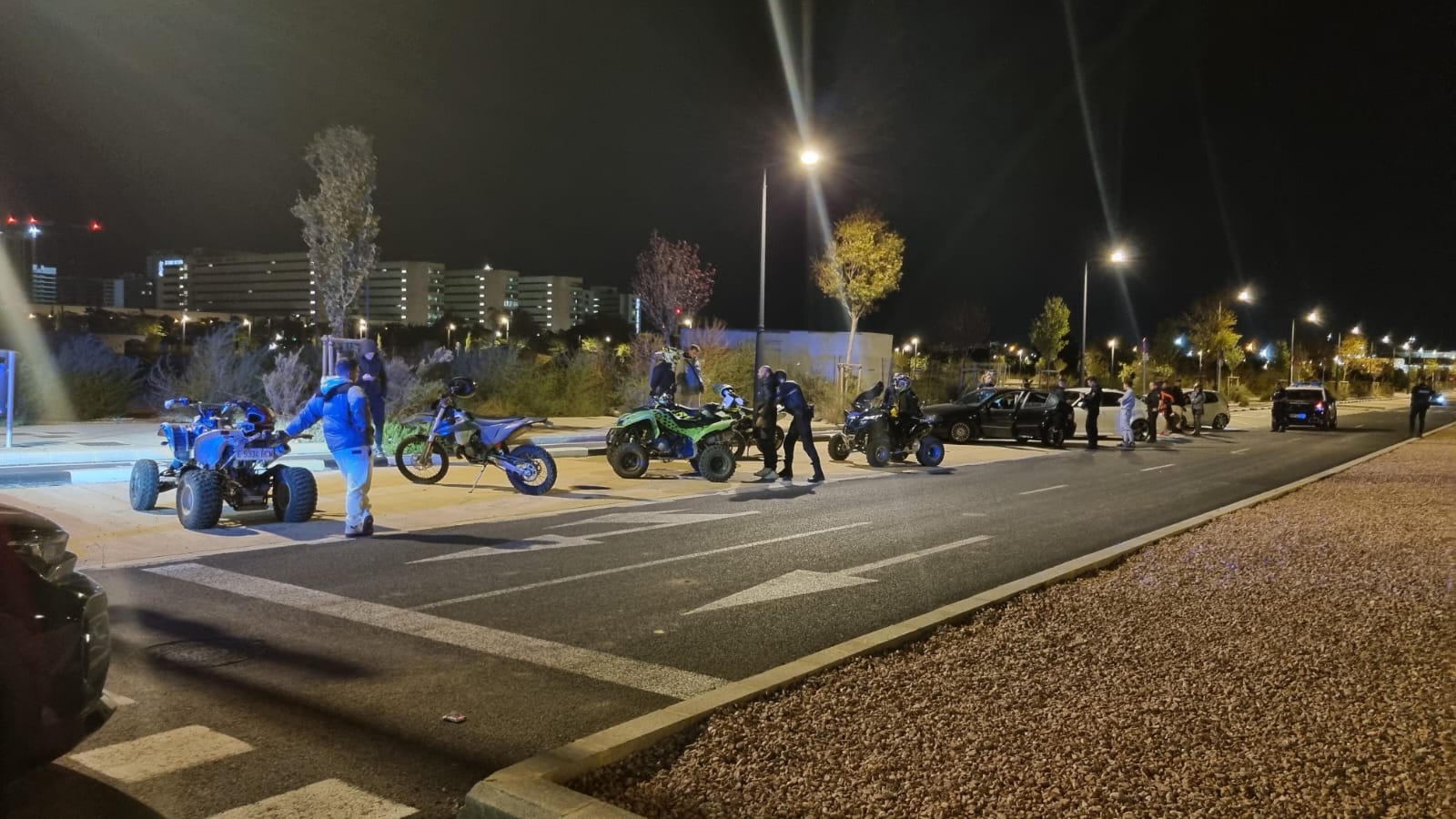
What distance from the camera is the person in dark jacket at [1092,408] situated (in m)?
26.8

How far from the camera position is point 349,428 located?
34.6 feet

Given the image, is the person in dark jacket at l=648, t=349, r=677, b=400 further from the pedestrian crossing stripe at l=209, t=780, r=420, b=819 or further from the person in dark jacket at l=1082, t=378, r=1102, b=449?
the person in dark jacket at l=1082, t=378, r=1102, b=449

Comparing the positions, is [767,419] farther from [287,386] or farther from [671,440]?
[287,386]

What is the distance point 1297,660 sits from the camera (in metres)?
6.21

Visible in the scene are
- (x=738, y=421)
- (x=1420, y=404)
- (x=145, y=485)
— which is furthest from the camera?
(x=1420, y=404)

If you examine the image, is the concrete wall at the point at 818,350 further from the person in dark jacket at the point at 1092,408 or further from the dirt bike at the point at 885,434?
the dirt bike at the point at 885,434

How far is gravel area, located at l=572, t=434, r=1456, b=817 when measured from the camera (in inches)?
166

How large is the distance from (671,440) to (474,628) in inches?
357

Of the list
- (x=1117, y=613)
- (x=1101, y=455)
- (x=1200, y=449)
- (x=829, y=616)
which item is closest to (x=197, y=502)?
(x=829, y=616)

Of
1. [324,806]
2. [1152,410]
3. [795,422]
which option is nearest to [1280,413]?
[1152,410]

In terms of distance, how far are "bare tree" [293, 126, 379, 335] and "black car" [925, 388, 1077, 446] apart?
546 inches

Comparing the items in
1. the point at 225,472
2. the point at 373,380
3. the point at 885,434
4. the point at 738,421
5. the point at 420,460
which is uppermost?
the point at 373,380

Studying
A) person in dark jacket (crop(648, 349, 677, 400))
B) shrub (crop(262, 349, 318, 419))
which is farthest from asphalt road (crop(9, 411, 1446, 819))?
shrub (crop(262, 349, 318, 419))

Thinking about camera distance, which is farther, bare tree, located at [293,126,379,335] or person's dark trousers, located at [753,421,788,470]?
bare tree, located at [293,126,379,335]
